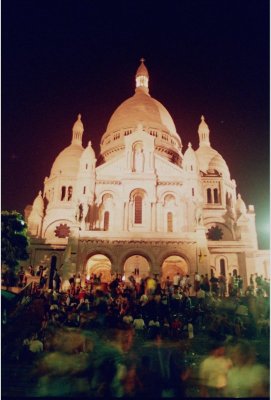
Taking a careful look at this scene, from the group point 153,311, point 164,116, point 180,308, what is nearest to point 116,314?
point 153,311

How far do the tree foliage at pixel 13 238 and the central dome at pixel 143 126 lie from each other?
73.3 ft

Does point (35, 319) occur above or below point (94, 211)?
below

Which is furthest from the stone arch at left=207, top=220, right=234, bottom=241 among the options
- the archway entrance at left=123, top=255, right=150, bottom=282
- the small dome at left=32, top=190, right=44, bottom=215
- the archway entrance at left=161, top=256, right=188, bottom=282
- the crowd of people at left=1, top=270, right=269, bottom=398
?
the crowd of people at left=1, top=270, right=269, bottom=398

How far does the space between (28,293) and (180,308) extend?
886cm

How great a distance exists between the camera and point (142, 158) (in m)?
40.6

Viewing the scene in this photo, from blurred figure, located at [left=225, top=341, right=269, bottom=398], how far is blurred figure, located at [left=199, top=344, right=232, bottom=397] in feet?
0.66

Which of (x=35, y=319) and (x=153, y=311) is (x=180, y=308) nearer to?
(x=153, y=311)

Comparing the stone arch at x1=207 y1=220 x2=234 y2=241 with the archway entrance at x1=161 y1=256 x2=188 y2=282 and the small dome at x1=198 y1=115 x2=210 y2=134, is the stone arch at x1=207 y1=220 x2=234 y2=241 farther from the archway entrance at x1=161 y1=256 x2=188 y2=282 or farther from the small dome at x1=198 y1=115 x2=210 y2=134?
the small dome at x1=198 y1=115 x2=210 y2=134

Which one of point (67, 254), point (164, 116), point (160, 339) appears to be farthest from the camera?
point (164, 116)

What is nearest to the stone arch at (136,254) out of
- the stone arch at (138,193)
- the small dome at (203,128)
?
the stone arch at (138,193)

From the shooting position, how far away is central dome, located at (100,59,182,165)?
164 ft

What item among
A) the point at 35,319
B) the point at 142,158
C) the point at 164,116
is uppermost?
the point at 164,116

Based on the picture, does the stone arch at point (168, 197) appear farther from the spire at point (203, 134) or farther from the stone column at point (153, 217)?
the spire at point (203, 134)

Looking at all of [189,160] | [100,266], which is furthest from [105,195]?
[189,160]
